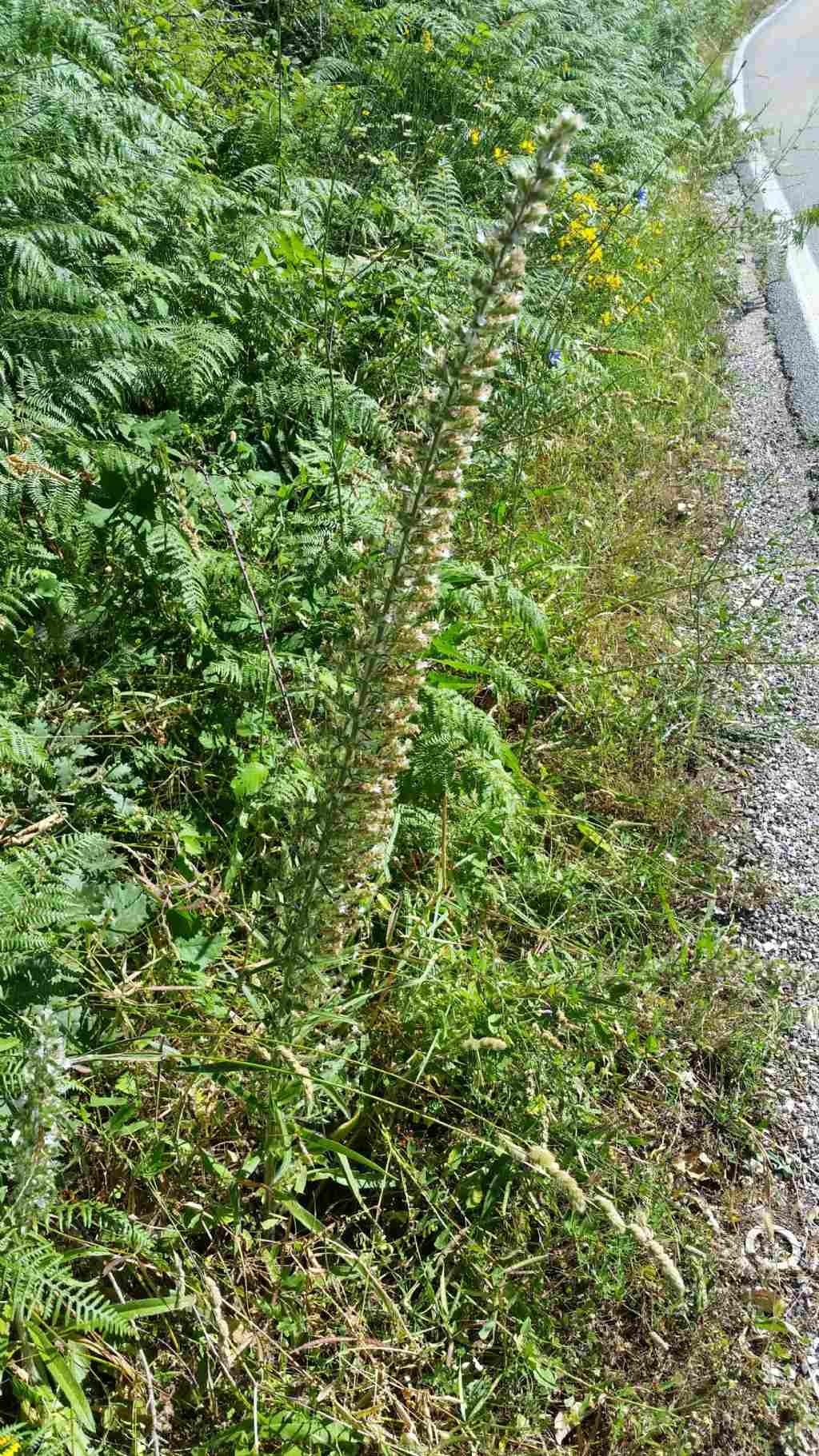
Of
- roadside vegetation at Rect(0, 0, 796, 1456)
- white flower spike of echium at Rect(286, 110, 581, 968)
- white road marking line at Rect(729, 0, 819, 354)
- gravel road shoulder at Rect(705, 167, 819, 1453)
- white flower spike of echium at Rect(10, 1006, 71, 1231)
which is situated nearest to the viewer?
white flower spike of echium at Rect(286, 110, 581, 968)

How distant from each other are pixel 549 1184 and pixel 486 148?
6.17m

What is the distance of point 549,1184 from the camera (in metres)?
2.32

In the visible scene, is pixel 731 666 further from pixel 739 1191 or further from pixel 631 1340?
pixel 631 1340

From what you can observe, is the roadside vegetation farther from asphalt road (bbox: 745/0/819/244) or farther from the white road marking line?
asphalt road (bbox: 745/0/819/244)

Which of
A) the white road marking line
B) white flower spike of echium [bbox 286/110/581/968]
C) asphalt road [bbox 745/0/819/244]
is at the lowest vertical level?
white flower spike of echium [bbox 286/110/581/968]

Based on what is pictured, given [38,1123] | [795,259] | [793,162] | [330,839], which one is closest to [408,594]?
[330,839]

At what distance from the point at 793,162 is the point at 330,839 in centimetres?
1319

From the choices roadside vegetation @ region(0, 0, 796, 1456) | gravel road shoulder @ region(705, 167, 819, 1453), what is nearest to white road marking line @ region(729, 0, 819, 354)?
gravel road shoulder @ region(705, 167, 819, 1453)

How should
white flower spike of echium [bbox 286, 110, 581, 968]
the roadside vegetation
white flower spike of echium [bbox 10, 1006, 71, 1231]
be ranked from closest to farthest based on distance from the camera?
white flower spike of echium [bbox 286, 110, 581, 968] < white flower spike of echium [bbox 10, 1006, 71, 1231] < the roadside vegetation

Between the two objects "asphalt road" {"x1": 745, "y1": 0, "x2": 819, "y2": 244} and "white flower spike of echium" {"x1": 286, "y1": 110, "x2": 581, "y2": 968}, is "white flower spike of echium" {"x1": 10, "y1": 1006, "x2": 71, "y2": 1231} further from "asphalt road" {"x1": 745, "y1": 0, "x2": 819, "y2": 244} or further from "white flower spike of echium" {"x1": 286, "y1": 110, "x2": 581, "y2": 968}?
"asphalt road" {"x1": 745, "y1": 0, "x2": 819, "y2": 244}

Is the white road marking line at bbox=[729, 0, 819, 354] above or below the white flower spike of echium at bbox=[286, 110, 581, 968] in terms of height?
above

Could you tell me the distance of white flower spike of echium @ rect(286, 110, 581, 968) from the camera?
4.65 ft

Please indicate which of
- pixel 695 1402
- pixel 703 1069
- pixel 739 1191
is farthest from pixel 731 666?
pixel 695 1402

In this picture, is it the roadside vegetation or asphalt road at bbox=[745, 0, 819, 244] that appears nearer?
the roadside vegetation
